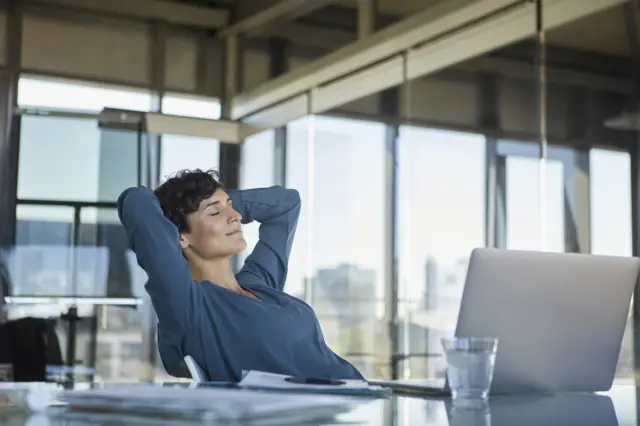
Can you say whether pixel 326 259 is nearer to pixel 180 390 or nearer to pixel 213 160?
pixel 213 160

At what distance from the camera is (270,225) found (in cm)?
267

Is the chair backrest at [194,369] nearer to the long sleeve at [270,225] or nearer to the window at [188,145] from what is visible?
the long sleeve at [270,225]

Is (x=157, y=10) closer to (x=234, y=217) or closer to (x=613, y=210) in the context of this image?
(x=613, y=210)

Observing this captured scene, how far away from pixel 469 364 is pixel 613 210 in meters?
2.89

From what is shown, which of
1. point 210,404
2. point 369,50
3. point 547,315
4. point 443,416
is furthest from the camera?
point 369,50

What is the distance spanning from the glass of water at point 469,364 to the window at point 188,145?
5.57m

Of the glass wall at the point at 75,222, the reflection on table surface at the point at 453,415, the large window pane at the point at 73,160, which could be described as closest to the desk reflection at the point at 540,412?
the reflection on table surface at the point at 453,415

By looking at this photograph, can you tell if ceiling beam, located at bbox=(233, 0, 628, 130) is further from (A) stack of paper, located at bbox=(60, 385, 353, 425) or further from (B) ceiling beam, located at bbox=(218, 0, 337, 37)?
(A) stack of paper, located at bbox=(60, 385, 353, 425)

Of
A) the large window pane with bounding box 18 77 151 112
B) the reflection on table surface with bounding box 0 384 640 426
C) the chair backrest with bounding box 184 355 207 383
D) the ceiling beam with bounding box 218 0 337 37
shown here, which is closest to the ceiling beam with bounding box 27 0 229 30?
the ceiling beam with bounding box 218 0 337 37

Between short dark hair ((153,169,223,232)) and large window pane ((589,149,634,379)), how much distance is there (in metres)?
2.29

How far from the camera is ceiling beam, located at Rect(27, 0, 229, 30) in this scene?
6953 millimetres

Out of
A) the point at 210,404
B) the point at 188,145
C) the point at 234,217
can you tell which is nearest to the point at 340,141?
the point at 188,145

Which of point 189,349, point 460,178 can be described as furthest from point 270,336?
point 460,178

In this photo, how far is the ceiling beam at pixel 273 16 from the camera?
6723mm
